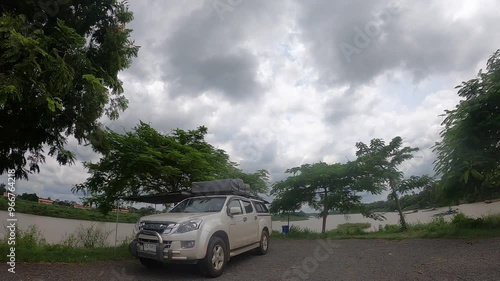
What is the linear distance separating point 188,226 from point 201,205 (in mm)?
1498

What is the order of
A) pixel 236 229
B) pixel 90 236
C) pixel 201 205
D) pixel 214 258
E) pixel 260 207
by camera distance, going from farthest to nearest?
pixel 90 236, pixel 260 207, pixel 201 205, pixel 236 229, pixel 214 258

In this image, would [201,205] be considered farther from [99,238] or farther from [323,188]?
[323,188]

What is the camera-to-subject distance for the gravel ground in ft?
18.5

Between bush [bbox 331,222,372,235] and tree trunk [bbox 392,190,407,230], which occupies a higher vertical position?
tree trunk [bbox 392,190,407,230]

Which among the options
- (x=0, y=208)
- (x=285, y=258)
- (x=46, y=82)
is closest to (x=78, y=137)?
(x=46, y=82)

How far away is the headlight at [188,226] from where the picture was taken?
5680mm

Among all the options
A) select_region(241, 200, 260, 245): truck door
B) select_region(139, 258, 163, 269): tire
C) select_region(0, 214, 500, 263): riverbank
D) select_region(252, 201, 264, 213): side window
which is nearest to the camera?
select_region(139, 258, 163, 269): tire

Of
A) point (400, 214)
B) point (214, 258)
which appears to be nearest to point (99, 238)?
point (214, 258)

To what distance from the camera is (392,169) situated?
14.5 metres

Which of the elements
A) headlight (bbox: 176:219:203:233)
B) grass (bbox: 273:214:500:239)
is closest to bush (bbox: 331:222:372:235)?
grass (bbox: 273:214:500:239)

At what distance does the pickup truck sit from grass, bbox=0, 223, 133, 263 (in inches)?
86.4

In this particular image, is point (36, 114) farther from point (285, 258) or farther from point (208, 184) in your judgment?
point (285, 258)

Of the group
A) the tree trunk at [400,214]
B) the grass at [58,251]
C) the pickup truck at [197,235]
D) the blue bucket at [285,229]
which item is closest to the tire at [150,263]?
the pickup truck at [197,235]

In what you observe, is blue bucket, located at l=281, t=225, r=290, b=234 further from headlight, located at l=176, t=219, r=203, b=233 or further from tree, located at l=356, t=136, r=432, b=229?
headlight, located at l=176, t=219, r=203, b=233
